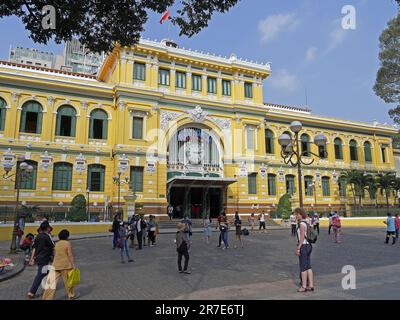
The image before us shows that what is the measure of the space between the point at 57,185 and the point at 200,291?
23907mm

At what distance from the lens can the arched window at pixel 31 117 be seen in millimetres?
27598

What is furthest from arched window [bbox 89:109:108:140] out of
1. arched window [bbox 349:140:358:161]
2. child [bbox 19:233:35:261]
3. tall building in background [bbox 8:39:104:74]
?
tall building in background [bbox 8:39:104:74]

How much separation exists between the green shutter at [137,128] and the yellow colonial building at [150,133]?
90 millimetres

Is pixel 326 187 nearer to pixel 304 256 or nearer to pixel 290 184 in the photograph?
pixel 290 184

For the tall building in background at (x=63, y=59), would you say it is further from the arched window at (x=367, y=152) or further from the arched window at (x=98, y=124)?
the arched window at (x=367, y=152)

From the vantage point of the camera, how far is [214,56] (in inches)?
1336

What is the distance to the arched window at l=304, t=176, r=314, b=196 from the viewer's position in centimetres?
3825

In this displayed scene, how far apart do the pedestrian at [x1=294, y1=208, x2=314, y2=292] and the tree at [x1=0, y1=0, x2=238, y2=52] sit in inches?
222

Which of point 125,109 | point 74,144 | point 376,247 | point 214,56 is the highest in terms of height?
point 214,56

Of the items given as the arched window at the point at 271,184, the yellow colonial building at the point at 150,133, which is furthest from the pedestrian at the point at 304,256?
the arched window at the point at 271,184

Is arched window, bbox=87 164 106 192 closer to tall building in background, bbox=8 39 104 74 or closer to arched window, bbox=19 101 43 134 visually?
arched window, bbox=19 101 43 134

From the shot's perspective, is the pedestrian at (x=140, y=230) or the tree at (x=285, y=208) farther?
the tree at (x=285, y=208)
